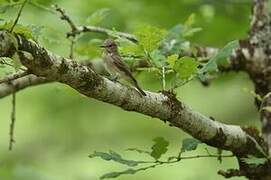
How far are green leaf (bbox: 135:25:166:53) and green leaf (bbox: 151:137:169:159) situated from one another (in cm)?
54

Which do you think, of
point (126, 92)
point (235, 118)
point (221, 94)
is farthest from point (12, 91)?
point (221, 94)

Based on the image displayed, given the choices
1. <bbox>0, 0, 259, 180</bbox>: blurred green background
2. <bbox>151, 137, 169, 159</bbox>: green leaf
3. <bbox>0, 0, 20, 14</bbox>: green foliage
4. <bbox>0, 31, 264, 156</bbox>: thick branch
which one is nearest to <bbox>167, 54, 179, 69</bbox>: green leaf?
<bbox>0, 31, 264, 156</bbox>: thick branch

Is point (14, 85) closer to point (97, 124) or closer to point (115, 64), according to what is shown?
point (115, 64)

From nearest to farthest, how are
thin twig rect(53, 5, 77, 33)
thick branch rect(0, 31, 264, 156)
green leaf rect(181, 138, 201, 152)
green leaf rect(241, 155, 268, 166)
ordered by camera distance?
thick branch rect(0, 31, 264, 156) < green leaf rect(241, 155, 268, 166) < green leaf rect(181, 138, 201, 152) < thin twig rect(53, 5, 77, 33)

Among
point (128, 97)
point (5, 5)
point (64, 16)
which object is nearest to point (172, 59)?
point (128, 97)

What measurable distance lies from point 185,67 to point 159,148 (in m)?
0.54

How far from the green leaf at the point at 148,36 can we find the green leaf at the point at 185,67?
12 cm

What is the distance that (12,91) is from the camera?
357 cm

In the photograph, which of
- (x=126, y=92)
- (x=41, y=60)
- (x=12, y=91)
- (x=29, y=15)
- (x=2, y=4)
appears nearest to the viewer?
(x=41, y=60)

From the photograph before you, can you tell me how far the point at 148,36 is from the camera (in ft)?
9.03

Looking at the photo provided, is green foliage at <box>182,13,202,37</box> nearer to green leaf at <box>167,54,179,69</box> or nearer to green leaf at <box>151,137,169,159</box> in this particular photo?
green leaf at <box>151,137,169,159</box>

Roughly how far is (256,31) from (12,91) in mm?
1394

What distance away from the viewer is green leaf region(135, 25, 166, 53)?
2.73 metres

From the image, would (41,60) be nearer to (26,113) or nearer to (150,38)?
(150,38)
